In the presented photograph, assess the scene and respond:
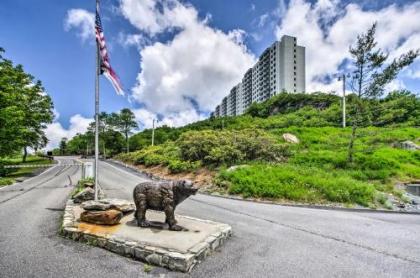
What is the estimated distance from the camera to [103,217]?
565 cm

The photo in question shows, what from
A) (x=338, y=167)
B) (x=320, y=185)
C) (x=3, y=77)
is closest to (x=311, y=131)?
(x=338, y=167)

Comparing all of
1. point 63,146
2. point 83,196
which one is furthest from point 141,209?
point 63,146

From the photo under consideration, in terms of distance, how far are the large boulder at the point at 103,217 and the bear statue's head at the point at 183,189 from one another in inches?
61.2

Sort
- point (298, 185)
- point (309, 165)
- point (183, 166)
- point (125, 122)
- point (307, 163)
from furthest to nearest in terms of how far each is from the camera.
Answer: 1. point (125, 122)
2. point (183, 166)
3. point (307, 163)
4. point (309, 165)
5. point (298, 185)

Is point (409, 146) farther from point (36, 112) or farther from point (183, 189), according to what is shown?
point (36, 112)

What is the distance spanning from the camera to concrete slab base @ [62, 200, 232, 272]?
13.4ft

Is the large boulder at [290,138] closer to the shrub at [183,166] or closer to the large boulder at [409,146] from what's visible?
the large boulder at [409,146]

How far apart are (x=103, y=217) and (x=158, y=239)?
175cm

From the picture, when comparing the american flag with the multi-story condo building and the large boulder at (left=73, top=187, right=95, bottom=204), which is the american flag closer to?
the large boulder at (left=73, top=187, right=95, bottom=204)

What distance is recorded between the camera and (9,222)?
6.54m

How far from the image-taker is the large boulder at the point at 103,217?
5.62m

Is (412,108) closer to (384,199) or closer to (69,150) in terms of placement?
(384,199)

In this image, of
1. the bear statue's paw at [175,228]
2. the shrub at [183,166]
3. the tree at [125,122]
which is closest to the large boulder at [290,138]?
the shrub at [183,166]

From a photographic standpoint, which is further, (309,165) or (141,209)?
(309,165)
